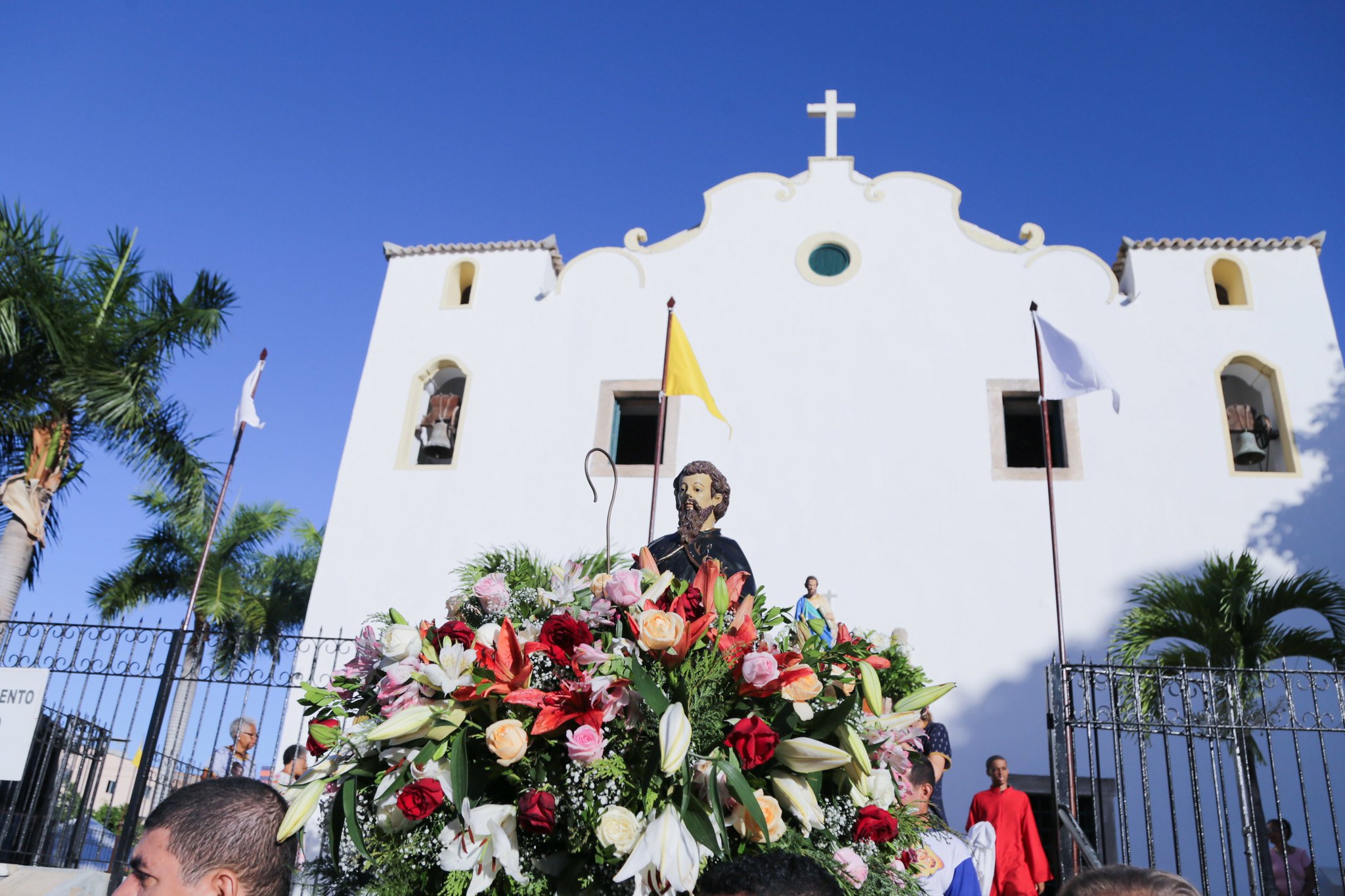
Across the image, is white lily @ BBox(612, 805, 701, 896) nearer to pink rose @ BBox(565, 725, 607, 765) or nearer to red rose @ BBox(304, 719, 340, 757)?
pink rose @ BBox(565, 725, 607, 765)

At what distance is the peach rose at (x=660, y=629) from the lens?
77.1 inches

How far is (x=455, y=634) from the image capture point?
85.1 inches

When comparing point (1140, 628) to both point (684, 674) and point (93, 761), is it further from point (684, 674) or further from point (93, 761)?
point (93, 761)

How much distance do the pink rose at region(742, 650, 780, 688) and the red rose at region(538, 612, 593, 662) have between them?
0.33 metres

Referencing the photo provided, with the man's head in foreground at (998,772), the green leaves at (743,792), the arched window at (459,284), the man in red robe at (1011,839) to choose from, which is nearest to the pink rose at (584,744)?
the green leaves at (743,792)

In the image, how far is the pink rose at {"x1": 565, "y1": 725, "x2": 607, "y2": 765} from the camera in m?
1.88

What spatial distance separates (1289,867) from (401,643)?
29.5 feet

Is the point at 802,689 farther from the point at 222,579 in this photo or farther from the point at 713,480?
the point at 222,579

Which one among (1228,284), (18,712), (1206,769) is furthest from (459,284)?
(1206,769)

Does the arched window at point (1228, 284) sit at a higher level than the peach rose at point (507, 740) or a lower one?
higher

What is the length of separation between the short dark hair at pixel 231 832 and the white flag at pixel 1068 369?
32.7 feet

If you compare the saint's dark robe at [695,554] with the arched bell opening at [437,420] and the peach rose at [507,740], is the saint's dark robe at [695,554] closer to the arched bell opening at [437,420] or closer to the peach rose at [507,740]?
the peach rose at [507,740]

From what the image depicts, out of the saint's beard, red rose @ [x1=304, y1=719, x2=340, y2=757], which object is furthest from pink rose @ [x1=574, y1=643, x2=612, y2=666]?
the saint's beard

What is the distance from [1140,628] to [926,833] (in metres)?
8.43
